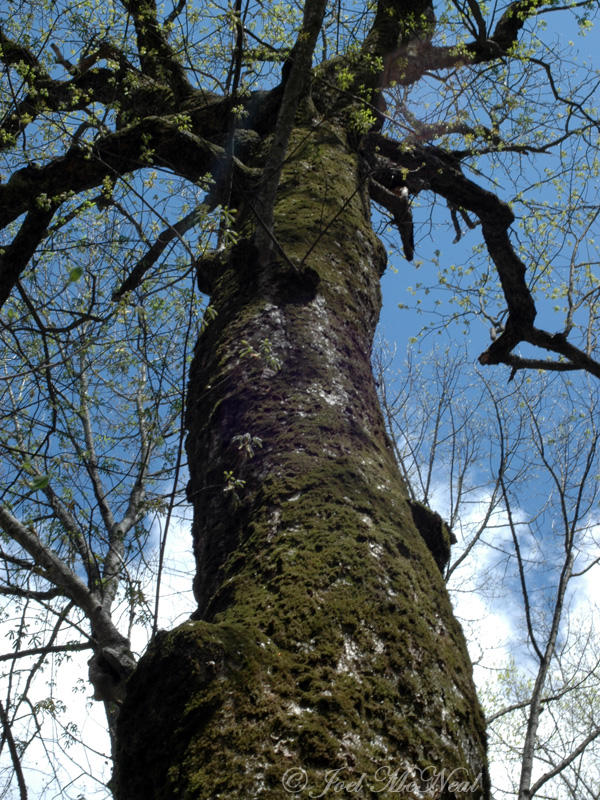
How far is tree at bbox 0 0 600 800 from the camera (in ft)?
3.97

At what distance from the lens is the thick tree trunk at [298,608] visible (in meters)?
1.16

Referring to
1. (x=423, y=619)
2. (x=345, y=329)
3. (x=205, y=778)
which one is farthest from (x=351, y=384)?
(x=205, y=778)

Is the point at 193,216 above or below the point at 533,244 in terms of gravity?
below

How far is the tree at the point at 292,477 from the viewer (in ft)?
3.97

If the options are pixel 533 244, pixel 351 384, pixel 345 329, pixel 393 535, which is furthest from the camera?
pixel 533 244

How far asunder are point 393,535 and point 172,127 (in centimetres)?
283

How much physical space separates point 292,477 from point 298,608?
46 cm

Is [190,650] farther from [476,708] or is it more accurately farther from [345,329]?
[345,329]

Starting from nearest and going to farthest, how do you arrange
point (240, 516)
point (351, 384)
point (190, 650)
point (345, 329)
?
point (190, 650) → point (240, 516) → point (351, 384) → point (345, 329)

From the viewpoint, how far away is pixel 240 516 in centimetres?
183

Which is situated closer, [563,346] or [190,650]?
[190,650]

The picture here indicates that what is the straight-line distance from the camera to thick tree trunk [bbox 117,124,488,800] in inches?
45.8

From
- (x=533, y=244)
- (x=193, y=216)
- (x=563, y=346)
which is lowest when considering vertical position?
(x=563, y=346)

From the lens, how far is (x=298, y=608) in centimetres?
141
